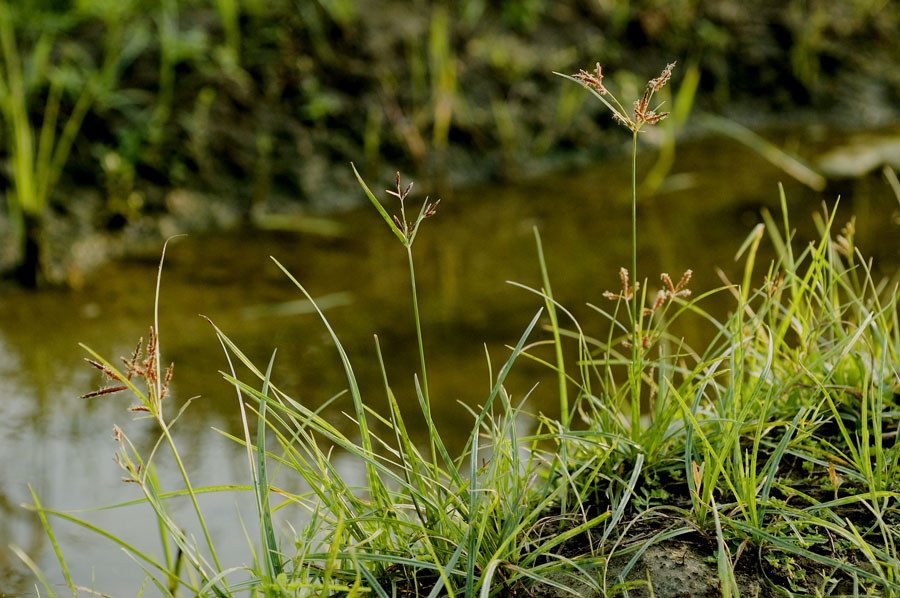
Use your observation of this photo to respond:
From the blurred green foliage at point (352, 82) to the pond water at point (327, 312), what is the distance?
10.0 inches

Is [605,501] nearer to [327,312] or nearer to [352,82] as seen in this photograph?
[327,312]

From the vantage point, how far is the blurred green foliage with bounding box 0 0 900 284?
10.6 feet

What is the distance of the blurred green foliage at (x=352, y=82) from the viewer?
3.25 metres

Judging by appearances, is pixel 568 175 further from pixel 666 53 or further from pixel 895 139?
pixel 895 139

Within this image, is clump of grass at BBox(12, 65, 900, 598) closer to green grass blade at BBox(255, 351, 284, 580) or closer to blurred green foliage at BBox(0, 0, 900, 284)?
green grass blade at BBox(255, 351, 284, 580)

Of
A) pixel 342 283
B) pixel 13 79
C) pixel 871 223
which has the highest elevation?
pixel 13 79

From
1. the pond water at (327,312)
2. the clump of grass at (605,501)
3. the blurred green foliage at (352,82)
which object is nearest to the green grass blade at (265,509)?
the clump of grass at (605,501)

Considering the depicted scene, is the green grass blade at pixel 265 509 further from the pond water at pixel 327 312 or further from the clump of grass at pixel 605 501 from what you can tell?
the pond water at pixel 327 312

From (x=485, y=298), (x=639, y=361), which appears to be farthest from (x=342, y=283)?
(x=639, y=361)

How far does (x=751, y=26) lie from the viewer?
4500 mm

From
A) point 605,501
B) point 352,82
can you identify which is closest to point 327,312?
point 352,82

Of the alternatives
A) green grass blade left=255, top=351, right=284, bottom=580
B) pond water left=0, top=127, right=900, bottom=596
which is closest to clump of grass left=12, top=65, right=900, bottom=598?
green grass blade left=255, top=351, right=284, bottom=580

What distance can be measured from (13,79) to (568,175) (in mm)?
2202

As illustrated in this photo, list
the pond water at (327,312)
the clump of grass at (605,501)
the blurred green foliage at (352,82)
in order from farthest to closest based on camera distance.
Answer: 1. the blurred green foliage at (352,82)
2. the pond water at (327,312)
3. the clump of grass at (605,501)
